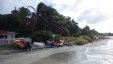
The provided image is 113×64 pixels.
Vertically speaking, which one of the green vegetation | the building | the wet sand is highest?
the green vegetation

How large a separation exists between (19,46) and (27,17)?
25.1 meters

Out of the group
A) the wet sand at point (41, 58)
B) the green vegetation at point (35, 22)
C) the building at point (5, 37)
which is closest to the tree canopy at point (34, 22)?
the green vegetation at point (35, 22)

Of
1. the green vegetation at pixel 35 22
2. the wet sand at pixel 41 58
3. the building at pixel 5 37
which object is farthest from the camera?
the green vegetation at pixel 35 22

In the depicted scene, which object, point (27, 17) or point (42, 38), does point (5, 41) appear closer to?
point (42, 38)

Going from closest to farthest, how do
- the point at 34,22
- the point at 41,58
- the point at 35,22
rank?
the point at 41,58
the point at 34,22
the point at 35,22

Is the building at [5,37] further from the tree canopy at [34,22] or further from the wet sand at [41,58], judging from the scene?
the tree canopy at [34,22]

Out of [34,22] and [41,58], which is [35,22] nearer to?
[34,22]

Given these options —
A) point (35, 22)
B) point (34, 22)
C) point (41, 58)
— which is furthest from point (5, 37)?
point (41, 58)

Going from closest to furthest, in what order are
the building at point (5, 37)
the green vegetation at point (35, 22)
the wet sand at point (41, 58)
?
the wet sand at point (41, 58) → the building at point (5, 37) → the green vegetation at point (35, 22)

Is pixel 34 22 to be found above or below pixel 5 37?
above

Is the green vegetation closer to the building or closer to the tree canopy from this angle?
the tree canopy

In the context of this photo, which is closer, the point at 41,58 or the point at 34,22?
the point at 41,58

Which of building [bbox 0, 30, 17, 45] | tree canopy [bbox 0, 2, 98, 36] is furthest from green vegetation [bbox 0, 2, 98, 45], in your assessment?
building [bbox 0, 30, 17, 45]

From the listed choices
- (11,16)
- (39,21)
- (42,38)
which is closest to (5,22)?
(11,16)
